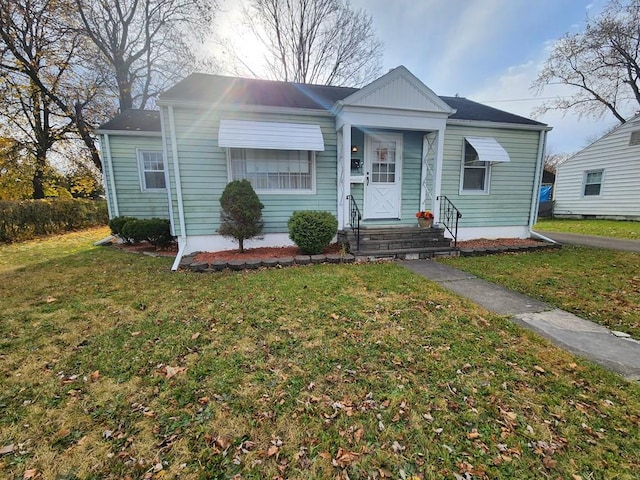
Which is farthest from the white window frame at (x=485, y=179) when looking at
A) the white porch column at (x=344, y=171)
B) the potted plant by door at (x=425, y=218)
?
the white porch column at (x=344, y=171)

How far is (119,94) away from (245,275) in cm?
1474

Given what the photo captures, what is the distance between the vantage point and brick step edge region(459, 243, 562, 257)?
6.53 metres

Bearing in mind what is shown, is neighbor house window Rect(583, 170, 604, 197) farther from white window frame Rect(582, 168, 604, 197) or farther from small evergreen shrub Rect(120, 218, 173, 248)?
small evergreen shrub Rect(120, 218, 173, 248)

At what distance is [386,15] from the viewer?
10227 mm

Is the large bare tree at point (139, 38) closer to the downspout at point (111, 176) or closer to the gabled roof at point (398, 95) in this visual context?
the downspout at point (111, 176)

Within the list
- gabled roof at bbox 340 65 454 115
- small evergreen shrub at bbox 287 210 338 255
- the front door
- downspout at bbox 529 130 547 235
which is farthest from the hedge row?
downspout at bbox 529 130 547 235

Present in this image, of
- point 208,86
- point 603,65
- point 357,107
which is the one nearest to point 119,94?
point 208,86

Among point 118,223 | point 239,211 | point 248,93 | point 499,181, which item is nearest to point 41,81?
point 118,223

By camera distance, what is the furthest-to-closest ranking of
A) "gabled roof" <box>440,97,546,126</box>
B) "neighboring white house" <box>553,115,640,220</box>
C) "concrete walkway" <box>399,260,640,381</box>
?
"neighboring white house" <box>553,115,640,220</box> < "gabled roof" <box>440,97,546,126</box> < "concrete walkway" <box>399,260,640,381</box>

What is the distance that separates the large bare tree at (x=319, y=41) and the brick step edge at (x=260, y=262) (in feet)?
48.2

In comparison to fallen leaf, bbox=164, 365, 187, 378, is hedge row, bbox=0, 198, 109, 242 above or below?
above

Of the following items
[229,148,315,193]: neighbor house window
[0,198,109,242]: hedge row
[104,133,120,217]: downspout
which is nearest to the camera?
[229,148,315,193]: neighbor house window

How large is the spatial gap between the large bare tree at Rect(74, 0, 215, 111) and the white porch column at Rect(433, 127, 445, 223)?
13.4 m

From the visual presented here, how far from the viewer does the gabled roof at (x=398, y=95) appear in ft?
20.8
